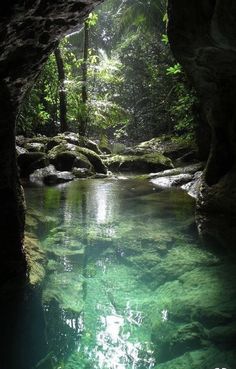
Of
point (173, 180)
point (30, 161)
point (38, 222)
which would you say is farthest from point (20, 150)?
point (38, 222)

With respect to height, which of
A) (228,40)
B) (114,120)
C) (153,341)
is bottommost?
(153,341)

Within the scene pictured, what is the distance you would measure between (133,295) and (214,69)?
15.1ft

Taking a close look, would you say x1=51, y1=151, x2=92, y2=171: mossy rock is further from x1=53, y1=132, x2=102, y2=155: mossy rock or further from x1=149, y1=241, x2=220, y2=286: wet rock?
x1=149, y1=241, x2=220, y2=286: wet rock

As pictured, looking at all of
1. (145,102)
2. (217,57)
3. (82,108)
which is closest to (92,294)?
(217,57)

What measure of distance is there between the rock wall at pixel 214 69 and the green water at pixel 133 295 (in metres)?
0.90

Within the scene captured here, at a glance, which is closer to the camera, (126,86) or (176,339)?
(176,339)

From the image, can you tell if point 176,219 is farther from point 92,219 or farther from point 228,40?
point 228,40

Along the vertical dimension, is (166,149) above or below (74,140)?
below

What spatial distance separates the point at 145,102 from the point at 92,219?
71.3 ft

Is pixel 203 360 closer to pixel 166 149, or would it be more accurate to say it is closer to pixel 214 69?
pixel 214 69

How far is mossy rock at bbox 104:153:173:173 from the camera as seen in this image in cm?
1664

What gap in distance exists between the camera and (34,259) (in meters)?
5.87

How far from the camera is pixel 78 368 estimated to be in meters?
3.59

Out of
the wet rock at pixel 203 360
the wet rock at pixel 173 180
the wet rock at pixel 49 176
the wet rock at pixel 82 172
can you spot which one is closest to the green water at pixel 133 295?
the wet rock at pixel 203 360
